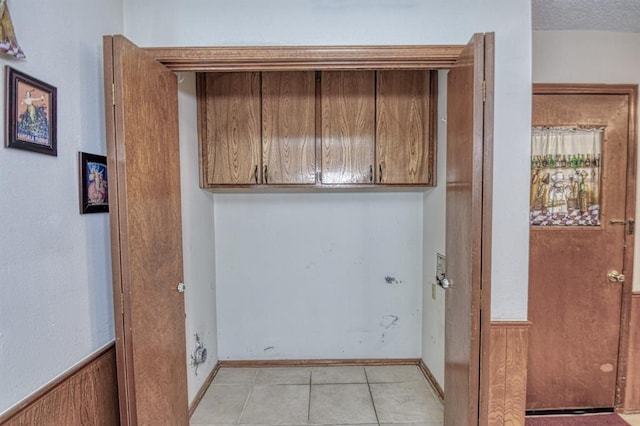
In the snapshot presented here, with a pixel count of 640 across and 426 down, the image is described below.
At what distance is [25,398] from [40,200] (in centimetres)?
62

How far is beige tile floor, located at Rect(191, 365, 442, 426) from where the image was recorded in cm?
205

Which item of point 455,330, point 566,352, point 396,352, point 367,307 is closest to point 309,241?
point 367,307

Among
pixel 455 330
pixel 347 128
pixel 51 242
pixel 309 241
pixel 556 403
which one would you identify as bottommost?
pixel 556 403

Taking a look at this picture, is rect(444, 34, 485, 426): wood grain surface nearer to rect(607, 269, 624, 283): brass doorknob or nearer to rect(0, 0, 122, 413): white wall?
rect(607, 269, 624, 283): brass doorknob

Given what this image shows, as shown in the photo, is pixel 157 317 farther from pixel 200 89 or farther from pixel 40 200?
pixel 200 89

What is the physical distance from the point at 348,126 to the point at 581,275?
1.86 metres

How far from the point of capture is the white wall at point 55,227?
37.8 inches

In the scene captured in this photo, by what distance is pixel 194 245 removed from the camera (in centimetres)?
221

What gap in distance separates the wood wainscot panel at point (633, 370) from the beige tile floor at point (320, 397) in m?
1.27

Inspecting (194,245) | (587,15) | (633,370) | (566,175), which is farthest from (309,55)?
(633,370)

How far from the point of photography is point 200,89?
90.4 inches

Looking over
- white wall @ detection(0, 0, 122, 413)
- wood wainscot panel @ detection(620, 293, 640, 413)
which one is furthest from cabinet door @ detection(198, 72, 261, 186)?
wood wainscot panel @ detection(620, 293, 640, 413)

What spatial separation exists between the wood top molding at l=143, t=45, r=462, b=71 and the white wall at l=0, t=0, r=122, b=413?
323mm

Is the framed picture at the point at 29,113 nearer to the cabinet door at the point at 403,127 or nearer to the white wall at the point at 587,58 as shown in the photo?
the cabinet door at the point at 403,127
